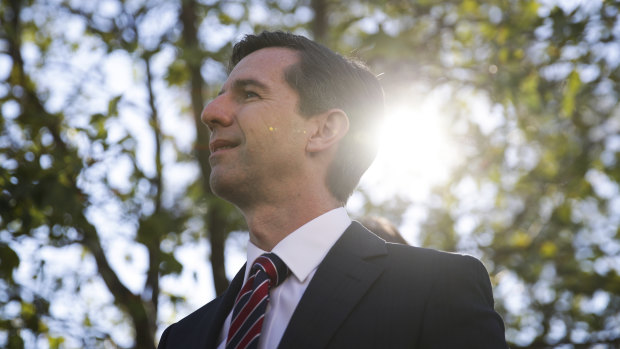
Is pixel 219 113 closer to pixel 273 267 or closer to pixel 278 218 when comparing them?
pixel 278 218

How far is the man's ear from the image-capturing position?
2773 millimetres

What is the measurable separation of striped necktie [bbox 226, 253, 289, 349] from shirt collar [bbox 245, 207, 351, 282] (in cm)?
5

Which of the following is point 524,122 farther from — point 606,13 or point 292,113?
point 292,113

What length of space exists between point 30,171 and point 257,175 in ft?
7.38

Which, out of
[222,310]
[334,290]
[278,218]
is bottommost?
[222,310]

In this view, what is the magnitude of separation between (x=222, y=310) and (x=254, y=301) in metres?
0.35

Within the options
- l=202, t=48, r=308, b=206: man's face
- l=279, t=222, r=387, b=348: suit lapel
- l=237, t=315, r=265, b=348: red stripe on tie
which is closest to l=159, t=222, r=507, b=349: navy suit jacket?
l=279, t=222, r=387, b=348: suit lapel

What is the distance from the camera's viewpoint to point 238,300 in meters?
2.47

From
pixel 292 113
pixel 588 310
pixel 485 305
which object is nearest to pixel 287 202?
pixel 292 113

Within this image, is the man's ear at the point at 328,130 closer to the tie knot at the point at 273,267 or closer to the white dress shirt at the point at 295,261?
the white dress shirt at the point at 295,261

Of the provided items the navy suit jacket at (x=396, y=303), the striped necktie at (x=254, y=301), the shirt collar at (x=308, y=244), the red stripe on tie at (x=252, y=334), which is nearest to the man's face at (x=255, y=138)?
the shirt collar at (x=308, y=244)

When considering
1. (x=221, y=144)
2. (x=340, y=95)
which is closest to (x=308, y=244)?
(x=221, y=144)

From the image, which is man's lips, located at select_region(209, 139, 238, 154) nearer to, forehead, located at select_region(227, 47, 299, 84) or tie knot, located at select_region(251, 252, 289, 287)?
forehead, located at select_region(227, 47, 299, 84)

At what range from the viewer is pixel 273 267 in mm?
2436
